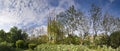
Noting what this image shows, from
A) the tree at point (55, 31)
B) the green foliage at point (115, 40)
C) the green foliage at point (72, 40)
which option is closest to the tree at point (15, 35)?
the tree at point (55, 31)

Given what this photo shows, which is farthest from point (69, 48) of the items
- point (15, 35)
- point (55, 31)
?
point (15, 35)

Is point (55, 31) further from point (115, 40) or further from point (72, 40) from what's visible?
point (115, 40)

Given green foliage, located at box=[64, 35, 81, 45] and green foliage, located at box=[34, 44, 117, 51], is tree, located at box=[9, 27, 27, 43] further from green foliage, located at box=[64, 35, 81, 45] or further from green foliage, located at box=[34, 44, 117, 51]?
green foliage, located at box=[34, 44, 117, 51]

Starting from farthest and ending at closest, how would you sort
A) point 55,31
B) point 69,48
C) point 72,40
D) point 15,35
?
point 15,35 < point 55,31 < point 72,40 < point 69,48

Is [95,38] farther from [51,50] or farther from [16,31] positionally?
[16,31]

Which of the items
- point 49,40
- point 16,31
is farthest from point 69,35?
point 16,31

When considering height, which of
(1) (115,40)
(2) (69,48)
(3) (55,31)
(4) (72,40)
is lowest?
(2) (69,48)

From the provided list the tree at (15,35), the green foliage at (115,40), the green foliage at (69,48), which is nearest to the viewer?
the green foliage at (69,48)

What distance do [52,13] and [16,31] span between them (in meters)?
8.58

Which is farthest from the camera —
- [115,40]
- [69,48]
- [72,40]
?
[72,40]

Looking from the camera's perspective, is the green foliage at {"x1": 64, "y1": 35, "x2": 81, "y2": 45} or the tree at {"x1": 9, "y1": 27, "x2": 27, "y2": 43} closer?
the green foliage at {"x1": 64, "y1": 35, "x2": 81, "y2": 45}

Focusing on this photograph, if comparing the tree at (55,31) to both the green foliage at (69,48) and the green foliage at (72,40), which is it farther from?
the green foliage at (69,48)

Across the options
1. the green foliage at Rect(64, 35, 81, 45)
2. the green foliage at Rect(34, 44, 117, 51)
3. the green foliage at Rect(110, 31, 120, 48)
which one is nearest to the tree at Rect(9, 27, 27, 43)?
the green foliage at Rect(64, 35, 81, 45)

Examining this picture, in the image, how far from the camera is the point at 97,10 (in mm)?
39469
